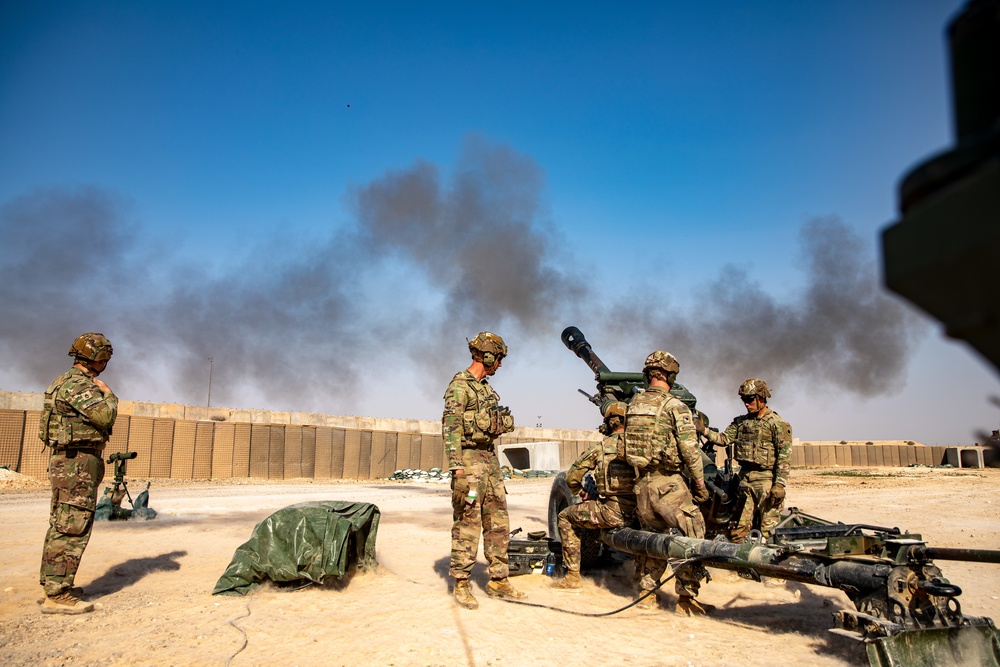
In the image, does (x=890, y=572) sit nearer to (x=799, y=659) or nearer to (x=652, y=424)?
(x=799, y=659)

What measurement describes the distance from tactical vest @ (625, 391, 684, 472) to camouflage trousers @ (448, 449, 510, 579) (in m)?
1.14

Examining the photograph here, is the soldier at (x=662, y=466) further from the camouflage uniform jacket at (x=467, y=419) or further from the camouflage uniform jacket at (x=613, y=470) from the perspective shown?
the camouflage uniform jacket at (x=467, y=419)

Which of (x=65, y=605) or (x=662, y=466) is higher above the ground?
(x=662, y=466)

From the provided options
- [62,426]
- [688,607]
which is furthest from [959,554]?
[62,426]

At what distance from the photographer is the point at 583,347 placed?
340 inches

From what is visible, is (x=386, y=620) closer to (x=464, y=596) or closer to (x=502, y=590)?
(x=464, y=596)

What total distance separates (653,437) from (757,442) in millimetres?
2209

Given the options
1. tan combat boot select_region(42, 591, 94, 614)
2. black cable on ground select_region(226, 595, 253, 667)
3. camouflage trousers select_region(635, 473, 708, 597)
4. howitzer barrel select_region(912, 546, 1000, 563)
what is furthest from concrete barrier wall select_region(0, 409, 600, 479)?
howitzer barrel select_region(912, 546, 1000, 563)

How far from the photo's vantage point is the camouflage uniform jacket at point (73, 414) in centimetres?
528

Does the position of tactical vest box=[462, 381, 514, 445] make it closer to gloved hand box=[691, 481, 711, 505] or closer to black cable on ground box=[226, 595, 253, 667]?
gloved hand box=[691, 481, 711, 505]

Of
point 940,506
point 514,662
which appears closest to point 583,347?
point 514,662

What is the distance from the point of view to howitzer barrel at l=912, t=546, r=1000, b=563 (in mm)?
3634

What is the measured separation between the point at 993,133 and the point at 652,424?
4.66 m

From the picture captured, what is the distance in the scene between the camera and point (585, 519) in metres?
5.92
